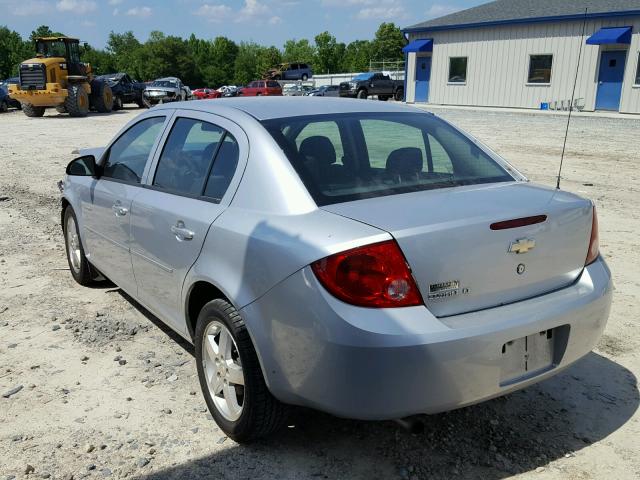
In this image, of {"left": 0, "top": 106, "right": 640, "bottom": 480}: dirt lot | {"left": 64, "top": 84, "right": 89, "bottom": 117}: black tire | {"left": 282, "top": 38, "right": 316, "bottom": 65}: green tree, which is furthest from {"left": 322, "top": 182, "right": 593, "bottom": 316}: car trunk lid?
{"left": 282, "top": 38, "right": 316, "bottom": 65}: green tree

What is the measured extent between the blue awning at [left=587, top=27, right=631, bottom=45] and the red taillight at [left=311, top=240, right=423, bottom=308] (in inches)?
1074

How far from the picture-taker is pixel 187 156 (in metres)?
3.71

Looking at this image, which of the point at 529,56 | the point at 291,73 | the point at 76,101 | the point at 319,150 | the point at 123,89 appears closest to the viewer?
the point at 319,150

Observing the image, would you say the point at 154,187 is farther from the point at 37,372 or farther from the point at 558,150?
the point at 558,150

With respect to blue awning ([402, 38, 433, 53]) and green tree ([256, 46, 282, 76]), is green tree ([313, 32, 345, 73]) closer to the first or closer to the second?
green tree ([256, 46, 282, 76])

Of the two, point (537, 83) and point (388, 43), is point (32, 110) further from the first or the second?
point (388, 43)

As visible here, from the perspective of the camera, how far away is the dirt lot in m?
2.93

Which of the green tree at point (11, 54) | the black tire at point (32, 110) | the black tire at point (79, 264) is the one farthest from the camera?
the green tree at point (11, 54)

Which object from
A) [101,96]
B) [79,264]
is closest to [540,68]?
[101,96]

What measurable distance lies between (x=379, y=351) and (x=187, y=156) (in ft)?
6.25

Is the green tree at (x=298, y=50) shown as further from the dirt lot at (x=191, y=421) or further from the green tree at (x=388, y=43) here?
the dirt lot at (x=191, y=421)

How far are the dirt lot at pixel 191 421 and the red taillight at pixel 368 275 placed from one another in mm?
927

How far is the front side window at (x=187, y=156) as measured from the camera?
137 inches

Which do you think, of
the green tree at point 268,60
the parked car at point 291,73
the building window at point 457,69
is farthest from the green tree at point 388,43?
the building window at point 457,69
